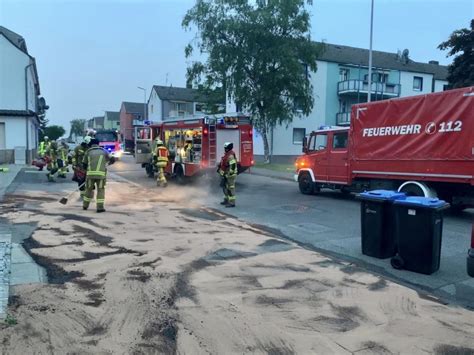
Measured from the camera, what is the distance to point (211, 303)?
186 inches

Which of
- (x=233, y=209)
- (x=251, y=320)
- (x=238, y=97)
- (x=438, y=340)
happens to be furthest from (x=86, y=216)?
(x=238, y=97)

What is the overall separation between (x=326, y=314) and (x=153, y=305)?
1.78 m

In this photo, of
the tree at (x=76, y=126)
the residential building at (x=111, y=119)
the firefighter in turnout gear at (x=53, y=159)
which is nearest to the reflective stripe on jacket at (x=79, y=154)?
the firefighter in turnout gear at (x=53, y=159)

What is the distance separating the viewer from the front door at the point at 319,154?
45.5 feet

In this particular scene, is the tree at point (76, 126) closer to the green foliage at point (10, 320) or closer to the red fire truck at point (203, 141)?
the red fire truck at point (203, 141)

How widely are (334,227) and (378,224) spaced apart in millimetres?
2566

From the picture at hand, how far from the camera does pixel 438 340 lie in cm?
398

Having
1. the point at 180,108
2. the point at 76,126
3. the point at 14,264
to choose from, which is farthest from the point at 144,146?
the point at 76,126

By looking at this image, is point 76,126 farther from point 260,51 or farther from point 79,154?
point 79,154

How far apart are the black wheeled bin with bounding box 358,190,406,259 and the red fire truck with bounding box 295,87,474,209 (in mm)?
3954

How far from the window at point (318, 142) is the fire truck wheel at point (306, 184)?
93 cm

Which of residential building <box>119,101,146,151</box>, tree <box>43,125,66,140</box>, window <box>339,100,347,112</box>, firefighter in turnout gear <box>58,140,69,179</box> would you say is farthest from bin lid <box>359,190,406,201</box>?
residential building <box>119,101,146,151</box>

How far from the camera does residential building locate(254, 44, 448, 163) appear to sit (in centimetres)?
3738

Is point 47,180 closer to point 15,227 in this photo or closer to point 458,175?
point 15,227
